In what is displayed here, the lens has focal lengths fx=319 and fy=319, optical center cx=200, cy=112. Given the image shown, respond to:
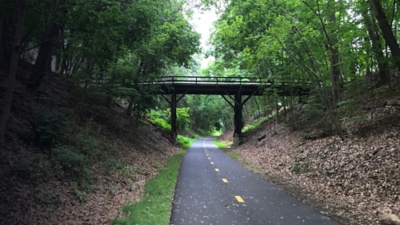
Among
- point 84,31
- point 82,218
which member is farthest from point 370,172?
point 84,31

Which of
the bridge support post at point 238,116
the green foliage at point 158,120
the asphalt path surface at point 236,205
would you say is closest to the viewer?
the asphalt path surface at point 236,205

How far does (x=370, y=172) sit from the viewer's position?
380 inches

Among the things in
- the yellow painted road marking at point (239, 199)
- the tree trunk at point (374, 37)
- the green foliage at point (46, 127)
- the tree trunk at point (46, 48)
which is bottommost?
the yellow painted road marking at point (239, 199)

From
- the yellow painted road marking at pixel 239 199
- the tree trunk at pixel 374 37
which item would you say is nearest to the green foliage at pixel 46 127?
the yellow painted road marking at pixel 239 199

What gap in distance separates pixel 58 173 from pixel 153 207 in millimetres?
2608

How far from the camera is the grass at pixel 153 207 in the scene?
6522 millimetres

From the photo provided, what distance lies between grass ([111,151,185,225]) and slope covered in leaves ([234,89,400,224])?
3.76 m

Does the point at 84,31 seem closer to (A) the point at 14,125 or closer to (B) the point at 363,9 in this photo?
(A) the point at 14,125

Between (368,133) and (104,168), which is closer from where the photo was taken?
(104,168)

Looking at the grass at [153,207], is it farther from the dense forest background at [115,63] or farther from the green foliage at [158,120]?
Result: the green foliage at [158,120]

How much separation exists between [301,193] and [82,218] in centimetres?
624

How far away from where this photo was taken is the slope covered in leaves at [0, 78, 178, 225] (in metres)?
6.30

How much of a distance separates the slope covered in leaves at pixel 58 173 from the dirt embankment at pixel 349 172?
5.21m

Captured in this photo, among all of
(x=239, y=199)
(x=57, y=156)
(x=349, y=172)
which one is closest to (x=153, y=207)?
(x=239, y=199)
